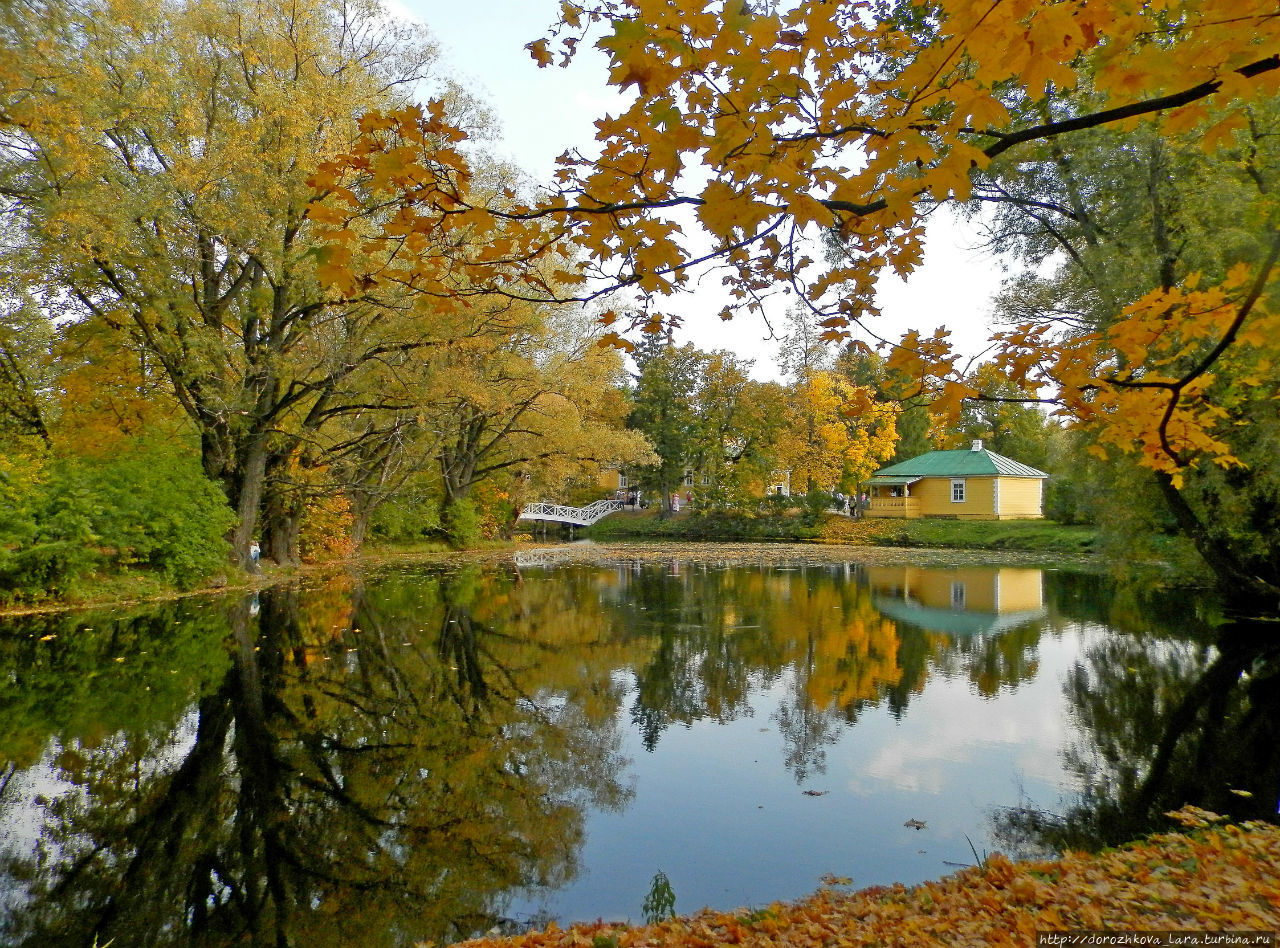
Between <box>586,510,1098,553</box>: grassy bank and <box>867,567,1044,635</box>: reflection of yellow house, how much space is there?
8.60 meters

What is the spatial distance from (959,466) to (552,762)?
3586 cm

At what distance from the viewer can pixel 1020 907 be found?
124 inches

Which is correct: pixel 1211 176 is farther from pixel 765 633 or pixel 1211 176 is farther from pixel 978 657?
pixel 765 633

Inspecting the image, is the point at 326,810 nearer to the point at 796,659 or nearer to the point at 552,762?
the point at 552,762

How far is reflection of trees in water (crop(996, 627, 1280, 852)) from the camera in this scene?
4.99 metres

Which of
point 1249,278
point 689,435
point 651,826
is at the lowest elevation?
point 651,826

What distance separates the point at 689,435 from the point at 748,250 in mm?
38534

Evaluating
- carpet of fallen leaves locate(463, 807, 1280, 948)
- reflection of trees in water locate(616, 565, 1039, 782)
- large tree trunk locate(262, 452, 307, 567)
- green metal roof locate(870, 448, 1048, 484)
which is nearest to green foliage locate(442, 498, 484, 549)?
large tree trunk locate(262, 452, 307, 567)

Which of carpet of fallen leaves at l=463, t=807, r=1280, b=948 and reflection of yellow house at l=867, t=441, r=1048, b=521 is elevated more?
reflection of yellow house at l=867, t=441, r=1048, b=521

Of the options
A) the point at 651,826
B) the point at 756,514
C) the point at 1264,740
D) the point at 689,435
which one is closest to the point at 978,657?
the point at 1264,740

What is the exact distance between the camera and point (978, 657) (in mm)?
10125

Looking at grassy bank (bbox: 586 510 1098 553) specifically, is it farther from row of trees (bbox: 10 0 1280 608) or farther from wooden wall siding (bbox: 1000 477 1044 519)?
row of trees (bbox: 10 0 1280 608)

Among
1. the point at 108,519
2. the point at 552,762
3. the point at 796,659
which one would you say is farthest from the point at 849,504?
the point at 552,762

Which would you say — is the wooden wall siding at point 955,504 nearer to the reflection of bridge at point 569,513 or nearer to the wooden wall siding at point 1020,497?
the wooden wall siding at point 1020,497
